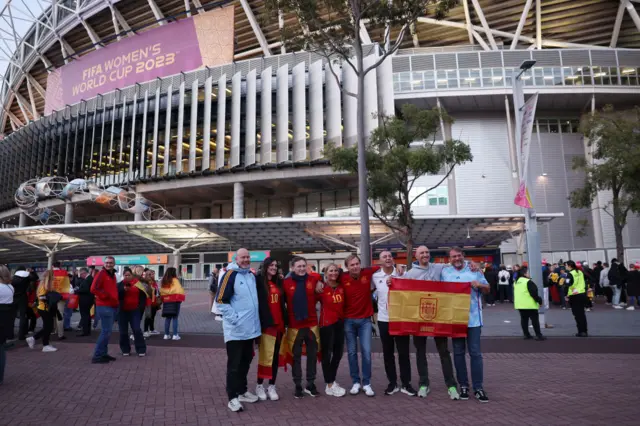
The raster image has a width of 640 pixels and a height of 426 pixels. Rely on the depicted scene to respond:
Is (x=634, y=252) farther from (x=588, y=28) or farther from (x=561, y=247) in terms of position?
(x=588, y=28)

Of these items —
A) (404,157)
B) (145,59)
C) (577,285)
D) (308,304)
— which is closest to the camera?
(308,304)

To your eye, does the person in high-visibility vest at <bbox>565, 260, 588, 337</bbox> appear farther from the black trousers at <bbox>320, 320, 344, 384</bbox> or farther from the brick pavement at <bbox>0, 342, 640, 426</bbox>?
the black trousers at <bbox>320, 320, 344, 384</bbox>

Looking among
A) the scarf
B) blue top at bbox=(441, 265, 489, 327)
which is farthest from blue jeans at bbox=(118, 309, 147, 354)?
blue top at bbox=(441, 265, 489, 327)

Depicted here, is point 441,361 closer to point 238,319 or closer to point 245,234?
point 238,319

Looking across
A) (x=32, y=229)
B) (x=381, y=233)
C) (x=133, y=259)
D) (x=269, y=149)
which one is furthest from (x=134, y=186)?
(x=381, y=233)

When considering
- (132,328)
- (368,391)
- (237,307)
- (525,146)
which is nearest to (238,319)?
(237,307)

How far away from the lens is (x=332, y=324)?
5.80m

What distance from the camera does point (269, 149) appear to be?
A: 124 ft

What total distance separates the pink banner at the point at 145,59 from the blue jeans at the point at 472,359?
41112mm

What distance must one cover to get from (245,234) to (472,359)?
27.0 metres

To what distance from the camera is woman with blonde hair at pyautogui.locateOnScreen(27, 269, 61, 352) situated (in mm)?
9711

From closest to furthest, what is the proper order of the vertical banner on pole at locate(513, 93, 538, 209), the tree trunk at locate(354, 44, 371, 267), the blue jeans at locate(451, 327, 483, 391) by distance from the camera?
the blue jeans at locate(451, 327, 483, 391), the tree trunk at locate(354, 44, 371, 267), the vertical banner on pole at locate(513, 93, 538, 209)

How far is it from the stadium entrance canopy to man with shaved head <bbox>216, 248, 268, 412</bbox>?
818 inches

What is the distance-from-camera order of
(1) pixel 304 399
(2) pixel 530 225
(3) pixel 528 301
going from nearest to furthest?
1. (1) pixel 304 399
2. (3) pixel 528 301
3. (2) pixel 530 225
